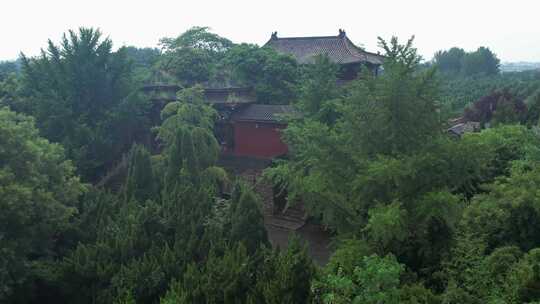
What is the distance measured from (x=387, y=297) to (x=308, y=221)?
382 inches

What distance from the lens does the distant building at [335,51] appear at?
79.6 ft

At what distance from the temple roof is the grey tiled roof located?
4.40m

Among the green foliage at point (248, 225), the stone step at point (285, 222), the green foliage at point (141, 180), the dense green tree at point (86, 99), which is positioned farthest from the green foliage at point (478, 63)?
the green foliage at point (248, 225)

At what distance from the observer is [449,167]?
906 centimetres

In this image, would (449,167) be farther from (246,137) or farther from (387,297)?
(246,137)

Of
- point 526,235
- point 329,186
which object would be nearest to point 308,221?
point 329,186

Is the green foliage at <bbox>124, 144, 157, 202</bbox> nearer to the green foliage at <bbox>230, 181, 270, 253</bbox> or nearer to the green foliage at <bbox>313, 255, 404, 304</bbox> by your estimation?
the green foliage at <bbox>230, 181, 270, 253</bbox>

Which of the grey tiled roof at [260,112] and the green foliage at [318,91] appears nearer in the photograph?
the green foliage at [318,91]

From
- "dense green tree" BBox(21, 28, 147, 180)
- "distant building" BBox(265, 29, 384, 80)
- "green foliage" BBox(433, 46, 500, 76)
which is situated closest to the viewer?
"dense green tree" BBox(21, 28, 147, 180)

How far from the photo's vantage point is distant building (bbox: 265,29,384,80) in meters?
24.3

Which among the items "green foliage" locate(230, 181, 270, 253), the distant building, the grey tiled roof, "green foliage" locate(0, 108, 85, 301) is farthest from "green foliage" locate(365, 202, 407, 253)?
the distant building

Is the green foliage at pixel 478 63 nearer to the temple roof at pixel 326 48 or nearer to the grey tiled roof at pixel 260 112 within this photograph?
the temple roof at pixel 326 48

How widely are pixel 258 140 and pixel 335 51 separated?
322 inches

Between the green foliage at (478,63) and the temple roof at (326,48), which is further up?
the green foliage at (478,63)
